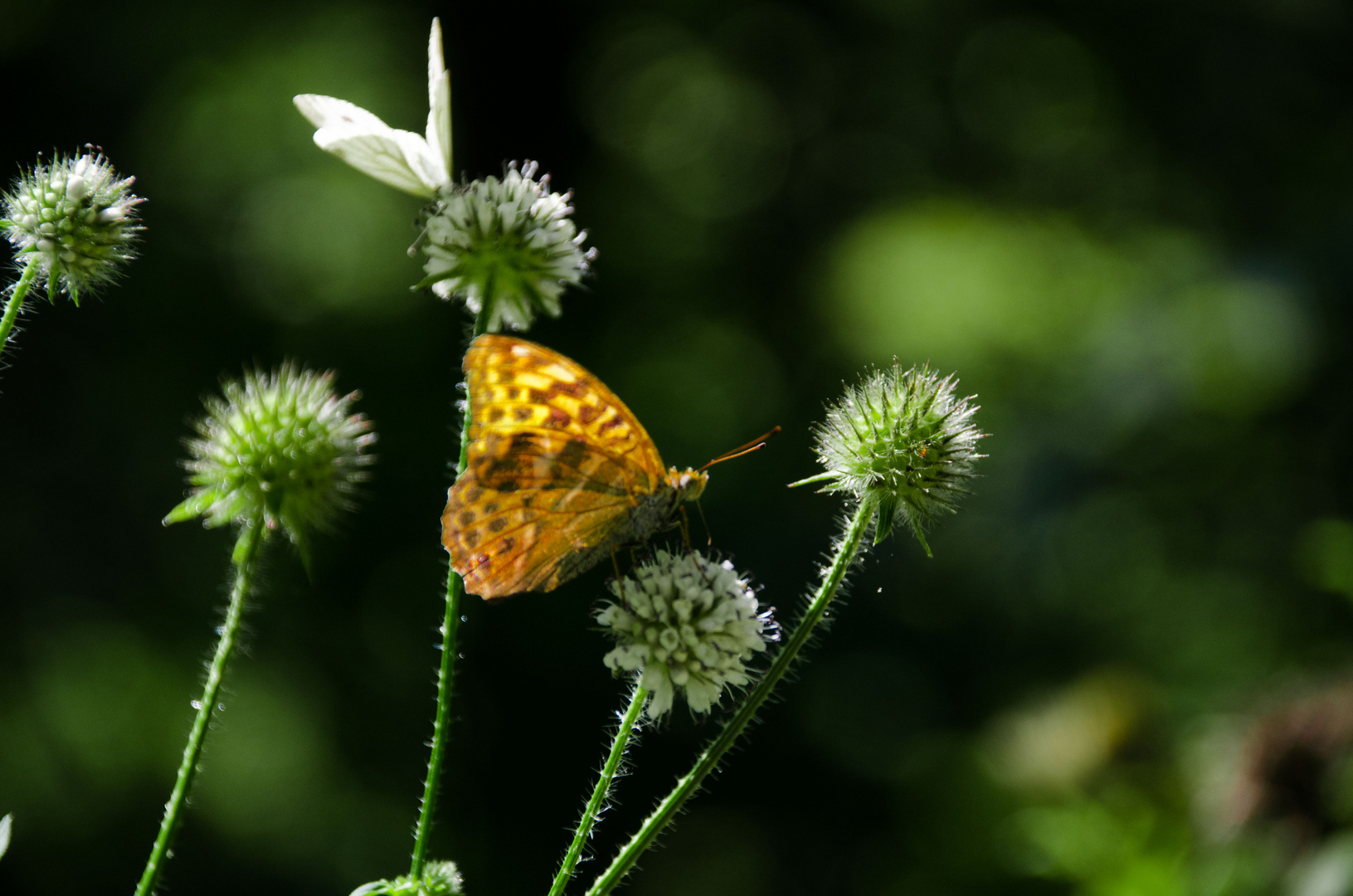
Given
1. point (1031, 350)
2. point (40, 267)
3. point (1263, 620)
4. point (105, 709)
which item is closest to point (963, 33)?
point (1031, 350)

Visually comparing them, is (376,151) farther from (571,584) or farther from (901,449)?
(571,584)

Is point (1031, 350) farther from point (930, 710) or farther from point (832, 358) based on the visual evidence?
point (930, 710)

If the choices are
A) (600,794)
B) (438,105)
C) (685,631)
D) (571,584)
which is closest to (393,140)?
(438,105)

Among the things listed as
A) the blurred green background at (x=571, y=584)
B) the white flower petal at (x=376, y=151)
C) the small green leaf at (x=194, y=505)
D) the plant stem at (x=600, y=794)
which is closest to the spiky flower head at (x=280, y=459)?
the small green leaf at (x=194, y=505)

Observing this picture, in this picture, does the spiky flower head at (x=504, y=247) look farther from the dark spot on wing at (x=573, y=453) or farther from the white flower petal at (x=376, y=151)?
the dark spot on wing at (x=573, y=453)

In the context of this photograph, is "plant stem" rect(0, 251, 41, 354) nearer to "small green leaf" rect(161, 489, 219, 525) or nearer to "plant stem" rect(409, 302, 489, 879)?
"small green leaf" rect(161, 489, 219, 525)
